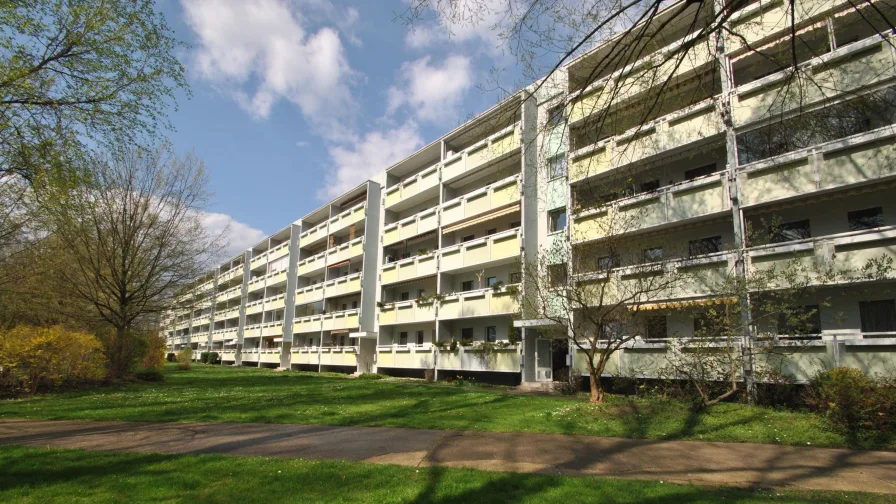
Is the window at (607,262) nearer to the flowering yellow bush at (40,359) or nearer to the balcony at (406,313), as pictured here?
the balcony at (406,313)

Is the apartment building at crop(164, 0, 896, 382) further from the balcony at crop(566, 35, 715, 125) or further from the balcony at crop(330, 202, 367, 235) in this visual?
the balcony at crop(330, 202, 367, 235)

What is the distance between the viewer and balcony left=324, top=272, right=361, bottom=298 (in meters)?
35.2

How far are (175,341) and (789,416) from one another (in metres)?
85.1

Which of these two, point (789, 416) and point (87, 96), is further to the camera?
point (789, 416)

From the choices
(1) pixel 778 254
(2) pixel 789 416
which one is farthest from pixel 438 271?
(2) pixel 789 416

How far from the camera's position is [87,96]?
33.5ft

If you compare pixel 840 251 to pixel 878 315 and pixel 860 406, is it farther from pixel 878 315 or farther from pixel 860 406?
pixel 860 406

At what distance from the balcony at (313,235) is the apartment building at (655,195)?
14.9 ft

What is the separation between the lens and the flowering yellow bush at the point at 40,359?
14.4m

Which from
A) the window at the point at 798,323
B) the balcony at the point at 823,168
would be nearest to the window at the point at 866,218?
the balcony at the point at 823,168

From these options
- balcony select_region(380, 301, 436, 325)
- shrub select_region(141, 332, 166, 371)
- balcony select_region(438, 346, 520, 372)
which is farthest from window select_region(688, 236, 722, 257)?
shrub select_region(141, 332, 166, 371)

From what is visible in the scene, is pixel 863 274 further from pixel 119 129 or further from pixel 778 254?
pixel 119 129

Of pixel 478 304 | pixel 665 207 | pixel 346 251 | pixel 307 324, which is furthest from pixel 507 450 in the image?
pixel 307 324

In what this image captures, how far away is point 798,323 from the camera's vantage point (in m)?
13.1
